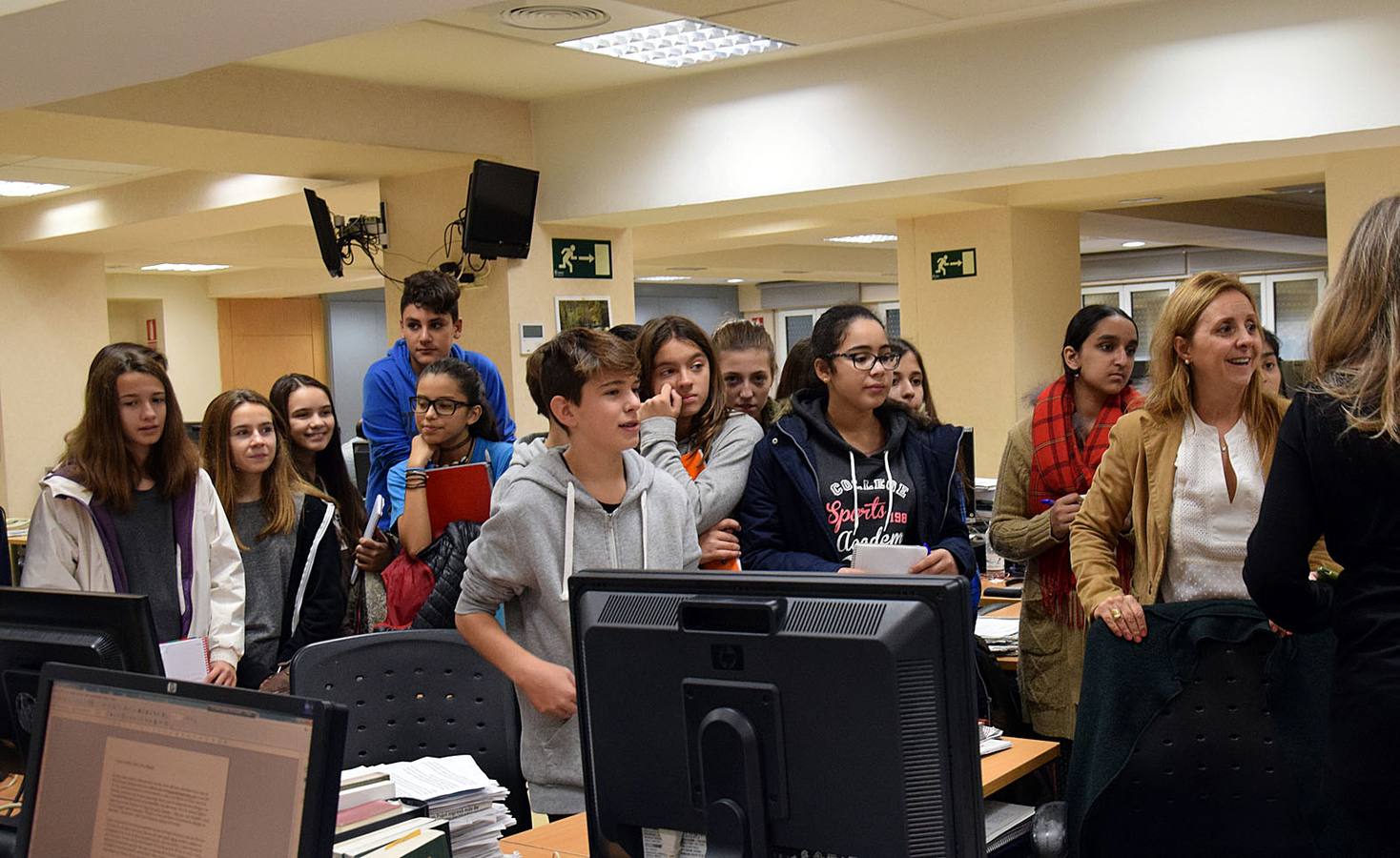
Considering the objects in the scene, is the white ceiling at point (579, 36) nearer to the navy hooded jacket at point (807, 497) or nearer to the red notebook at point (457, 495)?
the red notebook at point (457, 495)

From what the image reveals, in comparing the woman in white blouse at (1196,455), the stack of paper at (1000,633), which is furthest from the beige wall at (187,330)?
the woman in white blouse at (1196,455)

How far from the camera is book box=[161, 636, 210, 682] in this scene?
2.76 metres

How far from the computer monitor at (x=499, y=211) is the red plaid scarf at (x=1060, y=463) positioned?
11.1 ft

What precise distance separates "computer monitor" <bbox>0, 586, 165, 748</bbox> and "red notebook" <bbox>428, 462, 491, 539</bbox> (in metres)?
1.51

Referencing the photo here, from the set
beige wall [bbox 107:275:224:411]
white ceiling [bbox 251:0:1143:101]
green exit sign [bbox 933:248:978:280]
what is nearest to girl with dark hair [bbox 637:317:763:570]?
white ceiling [bbox 251:0:1143:101]

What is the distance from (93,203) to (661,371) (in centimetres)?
700

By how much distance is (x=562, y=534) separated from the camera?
2393 mm

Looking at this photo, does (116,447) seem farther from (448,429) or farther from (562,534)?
(562,534)

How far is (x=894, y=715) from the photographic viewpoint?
4.38 feet

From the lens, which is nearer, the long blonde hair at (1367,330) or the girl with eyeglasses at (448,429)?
the long blonde hair at (1367,330)

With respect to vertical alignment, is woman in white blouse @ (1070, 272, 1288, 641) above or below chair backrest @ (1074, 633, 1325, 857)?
above

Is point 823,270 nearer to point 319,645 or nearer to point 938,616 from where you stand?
point 319,645

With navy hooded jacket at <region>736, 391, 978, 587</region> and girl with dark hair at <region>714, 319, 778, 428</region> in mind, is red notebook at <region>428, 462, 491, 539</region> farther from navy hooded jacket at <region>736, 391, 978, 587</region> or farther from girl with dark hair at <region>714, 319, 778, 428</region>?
navy hooded jacket at <region>736, 391, 978, 587</region>

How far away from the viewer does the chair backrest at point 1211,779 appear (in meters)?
2.11
